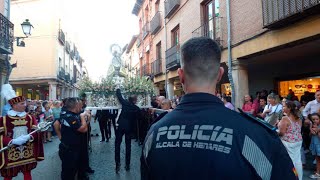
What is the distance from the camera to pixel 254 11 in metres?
9.79

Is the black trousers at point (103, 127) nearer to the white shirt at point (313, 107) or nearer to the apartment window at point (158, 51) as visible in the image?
the white shirt at point (313, 107)

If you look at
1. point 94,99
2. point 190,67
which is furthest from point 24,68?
point 190,67

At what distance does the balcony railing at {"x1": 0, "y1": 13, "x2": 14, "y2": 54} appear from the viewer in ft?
46.2

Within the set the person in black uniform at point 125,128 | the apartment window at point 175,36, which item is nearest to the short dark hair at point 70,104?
the person in black uniform at point 125,128

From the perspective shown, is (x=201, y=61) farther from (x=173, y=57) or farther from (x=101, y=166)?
(x=173, y=57)

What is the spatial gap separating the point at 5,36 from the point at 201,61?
14833mm

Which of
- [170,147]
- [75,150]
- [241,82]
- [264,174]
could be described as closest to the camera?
[264,174]

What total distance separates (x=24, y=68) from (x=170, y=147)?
3007 centimetres

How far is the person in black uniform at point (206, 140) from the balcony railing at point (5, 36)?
13.9m

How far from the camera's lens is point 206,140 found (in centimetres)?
150

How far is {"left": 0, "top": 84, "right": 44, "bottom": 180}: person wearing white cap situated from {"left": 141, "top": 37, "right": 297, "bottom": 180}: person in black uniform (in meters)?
4.08

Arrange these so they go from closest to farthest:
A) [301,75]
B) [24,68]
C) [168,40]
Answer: [301,75] → [168,40] → [24,68]

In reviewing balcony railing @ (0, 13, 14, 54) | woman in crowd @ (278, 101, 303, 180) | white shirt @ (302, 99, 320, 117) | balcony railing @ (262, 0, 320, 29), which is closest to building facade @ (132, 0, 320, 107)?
balcony railing @ (262, 0, 320, 29)

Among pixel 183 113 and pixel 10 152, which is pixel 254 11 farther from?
pixel 183 113
